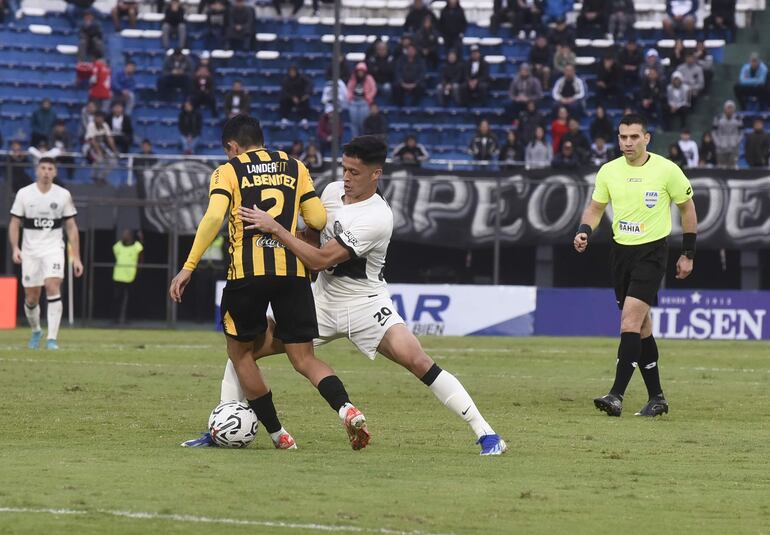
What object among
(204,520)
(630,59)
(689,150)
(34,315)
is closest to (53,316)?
(34,315)

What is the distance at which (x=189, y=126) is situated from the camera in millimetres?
32469

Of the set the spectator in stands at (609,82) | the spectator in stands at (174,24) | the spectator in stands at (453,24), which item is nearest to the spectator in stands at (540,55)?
the spectator in stands at (609,82)

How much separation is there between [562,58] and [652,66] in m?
2.01

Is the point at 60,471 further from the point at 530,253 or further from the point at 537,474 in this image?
the point at 530,253

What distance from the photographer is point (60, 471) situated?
8.15m

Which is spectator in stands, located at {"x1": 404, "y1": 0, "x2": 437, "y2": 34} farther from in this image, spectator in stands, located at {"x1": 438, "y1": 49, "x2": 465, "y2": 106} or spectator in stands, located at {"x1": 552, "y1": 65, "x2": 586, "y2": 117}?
spectator in stands, located at {"x1": 552, "y1": 65, "x2": 586, "y2": 117}

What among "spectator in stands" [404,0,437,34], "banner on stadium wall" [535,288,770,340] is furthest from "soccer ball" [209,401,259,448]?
"spectator in stands" [404,0,437,34]

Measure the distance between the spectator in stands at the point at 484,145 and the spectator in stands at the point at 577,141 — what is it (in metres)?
1.33

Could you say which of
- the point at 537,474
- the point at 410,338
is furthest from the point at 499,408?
the point at 537,474

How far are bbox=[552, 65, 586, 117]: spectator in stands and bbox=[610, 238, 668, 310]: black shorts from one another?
19598mm

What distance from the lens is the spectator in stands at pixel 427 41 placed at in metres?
33.9

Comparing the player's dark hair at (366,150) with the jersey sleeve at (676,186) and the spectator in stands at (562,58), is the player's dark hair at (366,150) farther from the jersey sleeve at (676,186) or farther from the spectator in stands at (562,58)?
the spectator in stands at (562,58)

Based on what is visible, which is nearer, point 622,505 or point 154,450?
point 622,505

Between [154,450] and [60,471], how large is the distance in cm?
112
